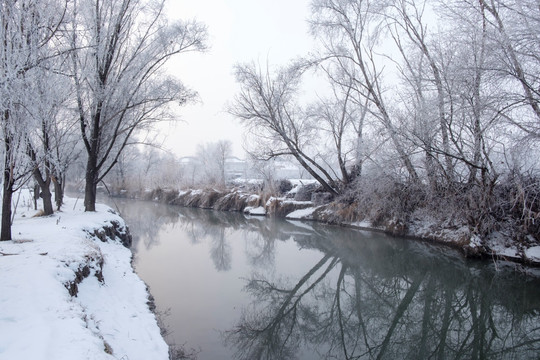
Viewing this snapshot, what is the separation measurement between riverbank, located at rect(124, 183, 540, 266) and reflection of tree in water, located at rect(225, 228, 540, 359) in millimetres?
1019

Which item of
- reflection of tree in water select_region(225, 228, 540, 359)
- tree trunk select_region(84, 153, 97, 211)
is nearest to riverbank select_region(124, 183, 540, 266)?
reflection of tree in water select_region(225, 228, 540, 359)

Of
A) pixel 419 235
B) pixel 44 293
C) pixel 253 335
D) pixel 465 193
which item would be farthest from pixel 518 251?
pixel 44 293

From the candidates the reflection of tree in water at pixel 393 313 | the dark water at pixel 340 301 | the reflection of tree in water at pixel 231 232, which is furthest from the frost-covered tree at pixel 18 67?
the reflection of tree in water at pixel 231 232

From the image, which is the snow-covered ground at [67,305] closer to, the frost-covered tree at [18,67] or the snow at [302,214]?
the frost-covered tree at [18,67]

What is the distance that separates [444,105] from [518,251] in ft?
15.0

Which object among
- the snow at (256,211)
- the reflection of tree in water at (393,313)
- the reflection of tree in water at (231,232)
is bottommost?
the reflection of tree in water at (393,313)

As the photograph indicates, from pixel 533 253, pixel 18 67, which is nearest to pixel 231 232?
pixel 533 253

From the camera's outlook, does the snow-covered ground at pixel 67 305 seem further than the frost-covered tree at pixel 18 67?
No

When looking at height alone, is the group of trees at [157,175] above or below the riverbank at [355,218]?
above

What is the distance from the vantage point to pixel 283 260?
432 inches

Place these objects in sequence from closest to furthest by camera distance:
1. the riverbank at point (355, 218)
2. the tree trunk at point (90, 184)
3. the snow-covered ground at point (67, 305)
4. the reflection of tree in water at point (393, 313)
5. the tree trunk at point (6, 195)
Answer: the snow-covered ground at point (67, 305) → the reflection of tree in water at point (393, 313) → the tree trunk at point (6, 195) → the riverbank at point (355, 218) → the tree trunk at point (90, 184)

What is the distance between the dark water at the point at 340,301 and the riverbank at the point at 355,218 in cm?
63

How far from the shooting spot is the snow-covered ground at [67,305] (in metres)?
3.22

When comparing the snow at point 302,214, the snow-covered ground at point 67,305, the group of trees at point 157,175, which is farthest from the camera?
the group of trees at point 157,175
